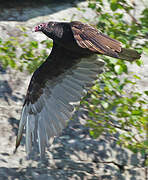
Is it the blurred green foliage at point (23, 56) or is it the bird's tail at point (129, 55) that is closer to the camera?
the bird's tail at point (129, 55)

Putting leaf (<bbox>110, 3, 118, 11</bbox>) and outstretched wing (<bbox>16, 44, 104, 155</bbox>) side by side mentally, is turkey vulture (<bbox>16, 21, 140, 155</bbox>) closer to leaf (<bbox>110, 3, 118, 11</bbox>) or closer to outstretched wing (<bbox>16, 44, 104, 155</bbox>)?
outstretched wing (<bbox>16, 44, 104, 155</bbox>)

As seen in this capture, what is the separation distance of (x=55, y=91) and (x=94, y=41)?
1.02 metres

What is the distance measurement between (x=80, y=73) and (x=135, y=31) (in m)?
0.60

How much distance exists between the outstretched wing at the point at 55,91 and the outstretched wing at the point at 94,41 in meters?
0.55

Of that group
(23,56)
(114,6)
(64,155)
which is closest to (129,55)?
(114,6)

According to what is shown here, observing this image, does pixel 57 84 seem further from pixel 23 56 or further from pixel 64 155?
pixel 64 155

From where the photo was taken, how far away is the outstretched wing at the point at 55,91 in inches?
133

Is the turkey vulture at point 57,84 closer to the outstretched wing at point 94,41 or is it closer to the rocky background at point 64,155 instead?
the outstretched wing at point 94,41

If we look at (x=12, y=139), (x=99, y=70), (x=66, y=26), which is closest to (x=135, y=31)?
(x=99, y=70)

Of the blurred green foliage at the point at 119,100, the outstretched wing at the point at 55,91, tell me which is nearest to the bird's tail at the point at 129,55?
the blurred green foliage at the point at 119,100

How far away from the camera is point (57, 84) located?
12.1 feet

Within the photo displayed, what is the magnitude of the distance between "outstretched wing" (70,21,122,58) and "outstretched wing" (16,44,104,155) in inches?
21.8

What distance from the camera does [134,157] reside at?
4023 millimetres

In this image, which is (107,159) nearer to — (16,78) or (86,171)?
(86,171)
